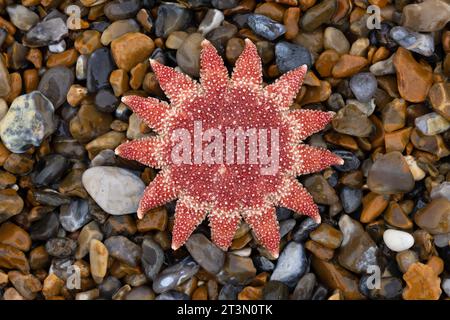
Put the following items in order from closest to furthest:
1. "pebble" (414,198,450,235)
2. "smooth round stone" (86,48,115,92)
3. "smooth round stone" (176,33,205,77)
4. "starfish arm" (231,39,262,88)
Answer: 1. "starfish arm" (231,39,262,88)
2. "pebble" (414,198,450,235)
3. "smooth round stone" (176,33,205,77)
4. "smooth round stone" (86,48,115,92)

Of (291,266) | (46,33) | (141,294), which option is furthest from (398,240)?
(46,33)

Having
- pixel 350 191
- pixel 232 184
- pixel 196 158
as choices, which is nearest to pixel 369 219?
pixel 350 191

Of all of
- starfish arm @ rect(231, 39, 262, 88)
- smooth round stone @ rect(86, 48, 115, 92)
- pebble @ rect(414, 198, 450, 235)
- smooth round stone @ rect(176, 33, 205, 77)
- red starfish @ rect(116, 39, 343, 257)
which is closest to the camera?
red starfish @ rect(116, 39, 343, 257)

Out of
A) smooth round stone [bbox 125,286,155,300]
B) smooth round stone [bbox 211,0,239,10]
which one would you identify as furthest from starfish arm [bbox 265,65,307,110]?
smooth round stone [bbox 125,286,155,300]

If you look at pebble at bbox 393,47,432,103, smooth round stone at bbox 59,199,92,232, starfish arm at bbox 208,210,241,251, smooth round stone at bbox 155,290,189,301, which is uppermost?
pebble at bbox 393,47,432,103

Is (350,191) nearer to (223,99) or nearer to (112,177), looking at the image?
(223,99)

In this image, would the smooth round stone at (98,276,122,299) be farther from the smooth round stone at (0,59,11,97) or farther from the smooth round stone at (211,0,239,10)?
the smooth round stone at (211,0,239,10)
